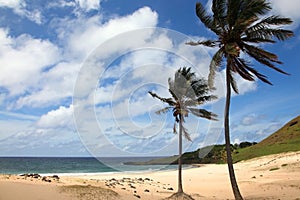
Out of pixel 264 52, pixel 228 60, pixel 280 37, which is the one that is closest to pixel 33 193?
pixel 228 60

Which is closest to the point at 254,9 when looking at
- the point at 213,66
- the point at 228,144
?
the point at 213,66

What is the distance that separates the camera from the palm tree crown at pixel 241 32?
16688mm

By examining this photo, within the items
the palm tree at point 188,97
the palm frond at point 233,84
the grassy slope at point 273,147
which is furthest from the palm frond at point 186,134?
the grassy slope at point 273,147

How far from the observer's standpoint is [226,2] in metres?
17.7

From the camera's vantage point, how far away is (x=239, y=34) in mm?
17156

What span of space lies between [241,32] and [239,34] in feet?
0.49

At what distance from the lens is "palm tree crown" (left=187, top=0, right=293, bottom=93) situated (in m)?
16.7

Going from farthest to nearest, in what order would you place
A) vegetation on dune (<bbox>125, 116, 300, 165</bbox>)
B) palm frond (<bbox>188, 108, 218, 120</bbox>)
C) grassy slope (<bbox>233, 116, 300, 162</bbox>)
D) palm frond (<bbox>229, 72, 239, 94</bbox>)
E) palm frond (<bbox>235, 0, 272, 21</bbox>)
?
grassy slope (<bbox>233, 116, 300, 162</bbox>)
vegetation on dune (<bbox>125, 116, 300, 165</bbox>)
palm frond (<bbox>188, 108, 218, 120</bbox>)
palm frond (<bbox>229, 72, 239, 94</bbox>)
palm frond (<bbox>235, 0, 272, 21</bbox>)

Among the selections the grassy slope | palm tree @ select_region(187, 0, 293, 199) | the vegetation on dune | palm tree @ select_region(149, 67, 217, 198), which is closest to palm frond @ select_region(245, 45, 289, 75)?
palm tree @ select_region(187, 0, 293, 199)

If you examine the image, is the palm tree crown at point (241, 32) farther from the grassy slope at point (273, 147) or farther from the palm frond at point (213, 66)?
the grassy slope at point (273, 147)

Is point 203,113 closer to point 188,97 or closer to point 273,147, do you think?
point 188,97

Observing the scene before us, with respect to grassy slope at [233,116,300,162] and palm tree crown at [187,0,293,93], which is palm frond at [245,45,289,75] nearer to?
palm tree crown at [187,0,293,93]

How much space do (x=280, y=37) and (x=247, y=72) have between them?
100 inches

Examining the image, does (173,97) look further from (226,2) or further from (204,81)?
(226,2)
